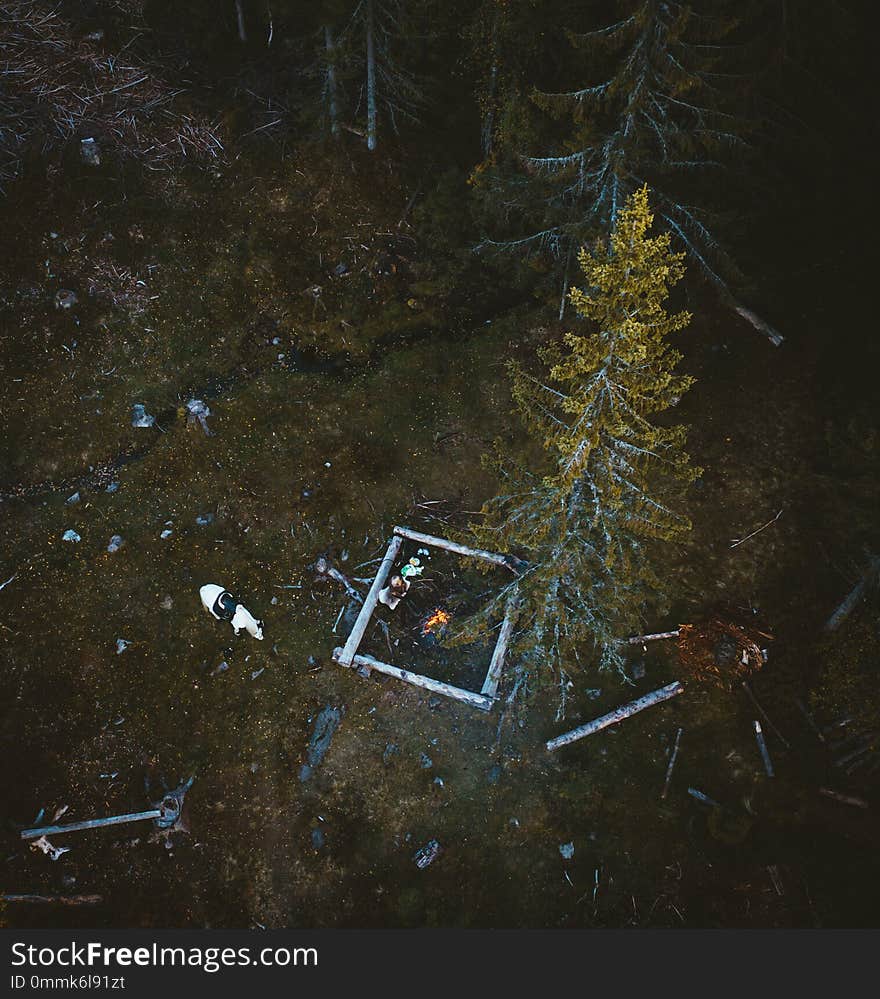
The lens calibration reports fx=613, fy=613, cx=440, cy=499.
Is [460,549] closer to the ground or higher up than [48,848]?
higher up

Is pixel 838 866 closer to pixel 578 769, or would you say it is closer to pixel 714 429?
pixel 578 769

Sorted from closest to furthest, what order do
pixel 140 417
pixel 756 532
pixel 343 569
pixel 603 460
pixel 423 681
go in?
pixel 603 460
pixel 423 681
pixel 343 569
pixel 756 532
pixel 140 417

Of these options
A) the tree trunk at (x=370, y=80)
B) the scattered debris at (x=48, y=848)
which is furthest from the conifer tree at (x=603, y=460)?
the scattered debris at (x=48, y=848)

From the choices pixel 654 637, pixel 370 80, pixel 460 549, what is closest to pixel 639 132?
pixel 370 80

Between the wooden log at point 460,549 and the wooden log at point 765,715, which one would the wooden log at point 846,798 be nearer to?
the wooden log at point 765,715

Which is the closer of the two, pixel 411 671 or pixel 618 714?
pixel 618 714

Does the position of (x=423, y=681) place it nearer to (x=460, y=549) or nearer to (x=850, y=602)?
(x=460, y=549)
